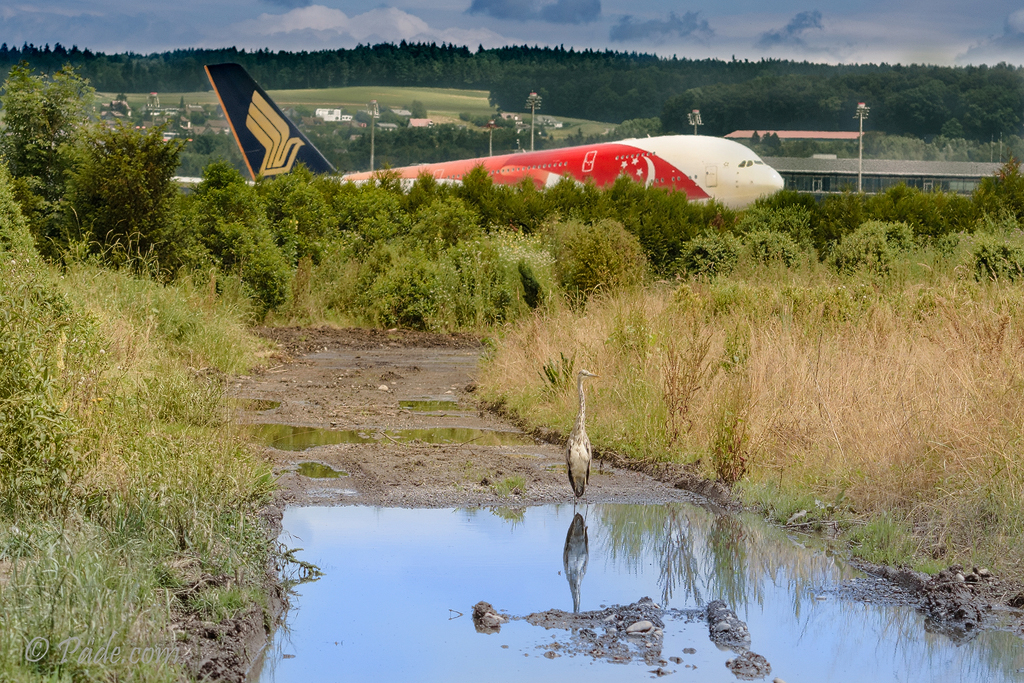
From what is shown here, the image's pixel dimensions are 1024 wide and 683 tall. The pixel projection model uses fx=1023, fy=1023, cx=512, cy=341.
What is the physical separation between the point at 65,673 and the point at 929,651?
3.46 meters

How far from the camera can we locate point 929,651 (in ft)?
14.6

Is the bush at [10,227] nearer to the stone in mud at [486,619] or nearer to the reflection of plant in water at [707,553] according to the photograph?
the reflection of plant in water at [707,553]

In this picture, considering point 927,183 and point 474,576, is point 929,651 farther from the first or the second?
point 927,183

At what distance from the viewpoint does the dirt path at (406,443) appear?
6.97 metres

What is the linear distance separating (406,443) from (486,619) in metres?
4.21

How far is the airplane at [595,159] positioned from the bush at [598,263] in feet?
38.8

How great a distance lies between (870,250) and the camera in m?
16.3

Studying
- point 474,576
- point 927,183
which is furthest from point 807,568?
point 927,183

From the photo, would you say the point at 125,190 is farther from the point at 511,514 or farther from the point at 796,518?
the point at 796,518

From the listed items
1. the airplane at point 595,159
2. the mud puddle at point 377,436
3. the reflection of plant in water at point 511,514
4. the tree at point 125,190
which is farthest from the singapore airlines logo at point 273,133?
the reflection of plant in water at point 511,514

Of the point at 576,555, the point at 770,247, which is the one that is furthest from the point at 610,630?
the point at 770,247

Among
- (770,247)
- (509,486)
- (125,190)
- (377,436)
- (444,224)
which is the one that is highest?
(125,190)

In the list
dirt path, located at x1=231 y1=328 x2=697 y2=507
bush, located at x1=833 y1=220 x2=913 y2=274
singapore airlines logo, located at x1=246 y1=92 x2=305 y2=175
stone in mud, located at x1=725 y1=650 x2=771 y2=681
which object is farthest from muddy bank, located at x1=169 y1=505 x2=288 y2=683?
singapore airlines logo, located at x1=246 y1=92 x2=305 y2=175

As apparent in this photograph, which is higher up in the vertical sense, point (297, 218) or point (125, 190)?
point (125, 190)
